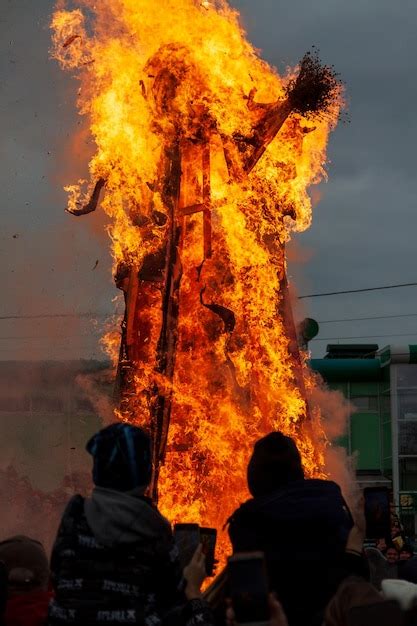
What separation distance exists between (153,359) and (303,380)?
2.29 m

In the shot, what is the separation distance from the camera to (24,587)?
4.73 metres

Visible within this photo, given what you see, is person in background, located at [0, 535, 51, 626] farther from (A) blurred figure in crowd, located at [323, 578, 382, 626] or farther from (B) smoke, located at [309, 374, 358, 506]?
(B) smoke, located at [309, 374, 358, 506]

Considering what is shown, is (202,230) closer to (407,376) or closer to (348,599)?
(348,599)

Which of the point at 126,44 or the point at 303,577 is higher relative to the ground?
the point at 126,44

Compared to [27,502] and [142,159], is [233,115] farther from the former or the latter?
[27,502]

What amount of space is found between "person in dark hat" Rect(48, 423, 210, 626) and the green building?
103ft

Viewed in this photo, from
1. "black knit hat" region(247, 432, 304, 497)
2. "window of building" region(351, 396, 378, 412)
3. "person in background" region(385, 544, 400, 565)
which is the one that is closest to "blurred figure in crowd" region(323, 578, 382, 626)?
"black knit hat" region(247, 432, 304, 497)

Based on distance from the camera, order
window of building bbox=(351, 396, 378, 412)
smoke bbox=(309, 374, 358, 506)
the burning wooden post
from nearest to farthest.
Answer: the burning wooden post
smoke bbox=(309, 374, 358, 506)
window of building bbox=(351, 396, 378, 412)

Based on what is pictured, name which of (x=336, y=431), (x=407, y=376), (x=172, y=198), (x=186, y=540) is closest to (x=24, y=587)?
(x=186, y=540)

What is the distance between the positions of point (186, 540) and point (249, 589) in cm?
206

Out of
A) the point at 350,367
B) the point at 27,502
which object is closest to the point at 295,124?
the point at 27,502

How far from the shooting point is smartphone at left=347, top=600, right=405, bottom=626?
10.9ft

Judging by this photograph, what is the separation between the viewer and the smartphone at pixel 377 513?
4980 mm

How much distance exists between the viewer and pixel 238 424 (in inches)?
570
